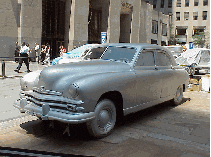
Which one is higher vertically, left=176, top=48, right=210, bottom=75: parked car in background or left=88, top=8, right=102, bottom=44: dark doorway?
left=88, top=8, right=102, bottom=44: dark doorway

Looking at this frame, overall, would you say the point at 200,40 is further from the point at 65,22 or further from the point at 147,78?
the point at 147,78

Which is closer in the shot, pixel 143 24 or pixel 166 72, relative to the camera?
pixel 166 72

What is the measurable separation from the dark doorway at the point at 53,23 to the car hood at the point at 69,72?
2563 cm

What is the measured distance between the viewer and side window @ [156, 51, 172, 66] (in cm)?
694

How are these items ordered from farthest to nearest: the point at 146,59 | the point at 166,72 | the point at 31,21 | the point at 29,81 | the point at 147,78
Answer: the point at 31,21 → the point at 166,72 → the point at 146,59 → the point at 147,78 → the point at 29,81

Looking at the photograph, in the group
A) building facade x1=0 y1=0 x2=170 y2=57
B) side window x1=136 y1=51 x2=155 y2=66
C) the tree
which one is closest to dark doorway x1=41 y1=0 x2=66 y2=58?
building facade x1=0 y1=0 x2=170 y2=57

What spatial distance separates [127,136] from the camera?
519 cm

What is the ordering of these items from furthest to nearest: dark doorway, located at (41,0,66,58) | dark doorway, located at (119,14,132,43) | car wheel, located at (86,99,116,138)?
1. dark doorway, located at (119,14,132,43)
2. dark doorway, located at (41,0,66,58)
3. car wheel, located at (86,99,116,138)

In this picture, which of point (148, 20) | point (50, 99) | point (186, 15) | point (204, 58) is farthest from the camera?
point (186, 15)

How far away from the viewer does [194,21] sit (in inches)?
2884

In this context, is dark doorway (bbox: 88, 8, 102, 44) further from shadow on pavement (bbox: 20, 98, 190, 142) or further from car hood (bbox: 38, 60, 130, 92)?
car hood (bbox: 38, 60, 130, 92)

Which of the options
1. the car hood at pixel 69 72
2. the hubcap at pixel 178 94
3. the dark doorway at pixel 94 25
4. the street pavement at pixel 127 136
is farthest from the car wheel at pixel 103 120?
the dark doorway at pixel 94 25

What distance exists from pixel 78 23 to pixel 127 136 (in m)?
26.1

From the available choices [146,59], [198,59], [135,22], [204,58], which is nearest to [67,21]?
[135,22]
